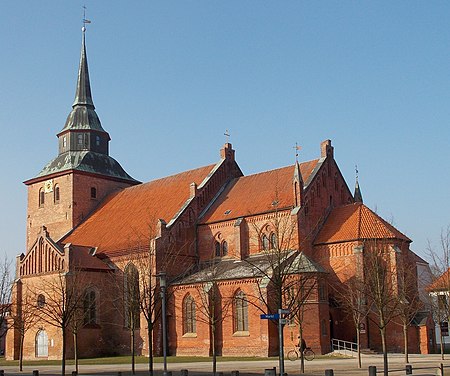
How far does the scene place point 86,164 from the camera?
68375mm

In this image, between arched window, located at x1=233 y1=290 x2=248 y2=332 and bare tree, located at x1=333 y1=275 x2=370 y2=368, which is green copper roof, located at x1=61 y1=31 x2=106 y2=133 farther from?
bare tree, located at x1=333 y1=275 x2=370 y2=368

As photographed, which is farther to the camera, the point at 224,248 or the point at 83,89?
the point at 83,89

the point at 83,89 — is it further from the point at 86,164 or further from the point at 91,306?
the point at 91,306

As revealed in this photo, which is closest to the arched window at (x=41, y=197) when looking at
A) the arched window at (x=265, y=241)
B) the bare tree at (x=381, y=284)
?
the arched window at (x=265, y=241)

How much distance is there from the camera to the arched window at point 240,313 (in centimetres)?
4884

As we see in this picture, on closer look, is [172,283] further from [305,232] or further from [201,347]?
[305,232]

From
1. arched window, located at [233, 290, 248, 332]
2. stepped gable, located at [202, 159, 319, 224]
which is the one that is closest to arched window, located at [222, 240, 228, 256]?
stepped gable, located at [202, 159, 319, 224]

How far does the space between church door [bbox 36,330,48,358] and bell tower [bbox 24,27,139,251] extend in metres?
13.2

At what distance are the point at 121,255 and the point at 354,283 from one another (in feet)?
70.5

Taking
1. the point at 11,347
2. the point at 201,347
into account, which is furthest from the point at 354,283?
the point at 11,347

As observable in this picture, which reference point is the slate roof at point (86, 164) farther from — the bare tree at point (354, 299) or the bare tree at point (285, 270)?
the bare tree at point (354, 299)

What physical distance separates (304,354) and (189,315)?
12004 mm

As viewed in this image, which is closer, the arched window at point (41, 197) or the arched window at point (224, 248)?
the arched window at point (224, 248)

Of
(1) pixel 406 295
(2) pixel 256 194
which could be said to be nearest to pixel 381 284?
(1) pixel 406 295
